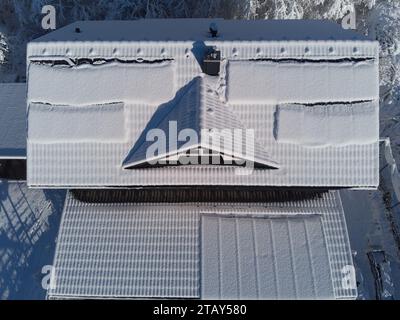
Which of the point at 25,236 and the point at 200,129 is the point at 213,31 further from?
the point at 25,236

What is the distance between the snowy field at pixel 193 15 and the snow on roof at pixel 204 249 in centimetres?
298

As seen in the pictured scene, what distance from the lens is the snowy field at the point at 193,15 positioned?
15.2m

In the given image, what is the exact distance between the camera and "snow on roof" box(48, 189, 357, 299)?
1202 cm

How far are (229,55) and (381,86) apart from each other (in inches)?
450

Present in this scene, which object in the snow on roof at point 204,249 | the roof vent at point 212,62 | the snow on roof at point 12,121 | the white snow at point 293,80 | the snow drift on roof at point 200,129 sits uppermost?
the snow on roof at point 12,121

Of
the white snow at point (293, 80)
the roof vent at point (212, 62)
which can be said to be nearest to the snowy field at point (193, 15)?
the white snow at point (293, 80)

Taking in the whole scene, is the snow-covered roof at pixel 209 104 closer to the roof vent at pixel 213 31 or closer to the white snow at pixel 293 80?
the white snow at pixel 293 80

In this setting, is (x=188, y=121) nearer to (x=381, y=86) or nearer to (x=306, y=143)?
(x=306, y=143)

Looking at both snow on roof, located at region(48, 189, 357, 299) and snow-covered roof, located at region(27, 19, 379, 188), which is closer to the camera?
snow-covered roof, located at region(27, 19, 379, 188)

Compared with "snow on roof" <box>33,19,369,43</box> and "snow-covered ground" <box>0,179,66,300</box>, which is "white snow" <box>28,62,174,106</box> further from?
"snow-covered ground" <box>0,179,66,300</box>

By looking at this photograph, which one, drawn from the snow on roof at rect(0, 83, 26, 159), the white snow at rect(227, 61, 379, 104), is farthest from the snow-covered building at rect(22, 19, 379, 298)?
the snow on roof at rect(0, 83, 26, 159)

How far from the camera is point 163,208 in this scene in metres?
13.3

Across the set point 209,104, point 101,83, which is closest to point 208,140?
point 209,104

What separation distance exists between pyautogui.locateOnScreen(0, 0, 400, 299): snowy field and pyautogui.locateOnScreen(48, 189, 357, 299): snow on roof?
298 cm
